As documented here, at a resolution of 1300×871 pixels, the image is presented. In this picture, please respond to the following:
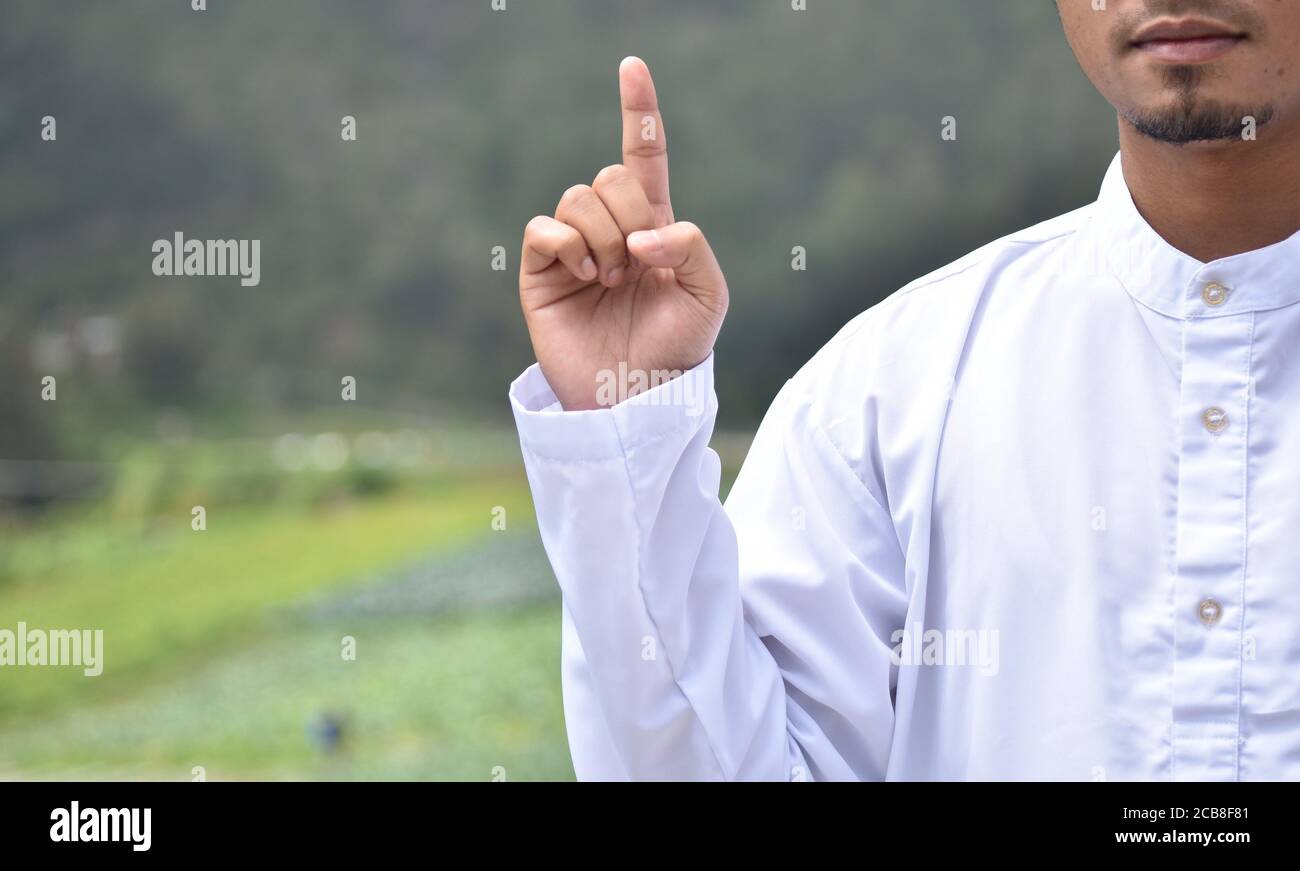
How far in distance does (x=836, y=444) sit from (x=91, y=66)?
6739mm

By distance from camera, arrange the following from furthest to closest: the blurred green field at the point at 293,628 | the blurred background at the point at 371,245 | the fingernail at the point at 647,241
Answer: the blurred background at the point at 371,245, the blurred green field at the point at 293,628, the fingernail at the point at 647,241

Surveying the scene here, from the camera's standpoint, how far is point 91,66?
6883 mm

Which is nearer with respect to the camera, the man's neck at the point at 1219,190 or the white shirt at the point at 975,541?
the white shirt at the point at 975,541

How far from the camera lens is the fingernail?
2.80 ft

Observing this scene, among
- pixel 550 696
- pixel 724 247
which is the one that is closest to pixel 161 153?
pixel 724 247

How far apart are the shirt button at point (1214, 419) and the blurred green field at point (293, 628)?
3928mm

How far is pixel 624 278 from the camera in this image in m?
0.91

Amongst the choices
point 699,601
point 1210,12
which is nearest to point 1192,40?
point 1210,12

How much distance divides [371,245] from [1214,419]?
618cm

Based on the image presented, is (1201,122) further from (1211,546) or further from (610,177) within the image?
(610,177)

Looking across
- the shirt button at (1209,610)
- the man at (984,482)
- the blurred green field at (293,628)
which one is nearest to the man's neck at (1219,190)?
the man at (984,482)

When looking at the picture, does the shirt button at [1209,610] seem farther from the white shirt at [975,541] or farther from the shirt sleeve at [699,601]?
the shirt sleeve at [699,601]

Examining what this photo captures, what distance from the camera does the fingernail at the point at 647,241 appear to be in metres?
0.85

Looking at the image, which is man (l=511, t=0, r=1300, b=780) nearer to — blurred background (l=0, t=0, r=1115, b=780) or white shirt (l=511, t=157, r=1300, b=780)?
white shirt (l=511, t=157, r=1300, b=780)
